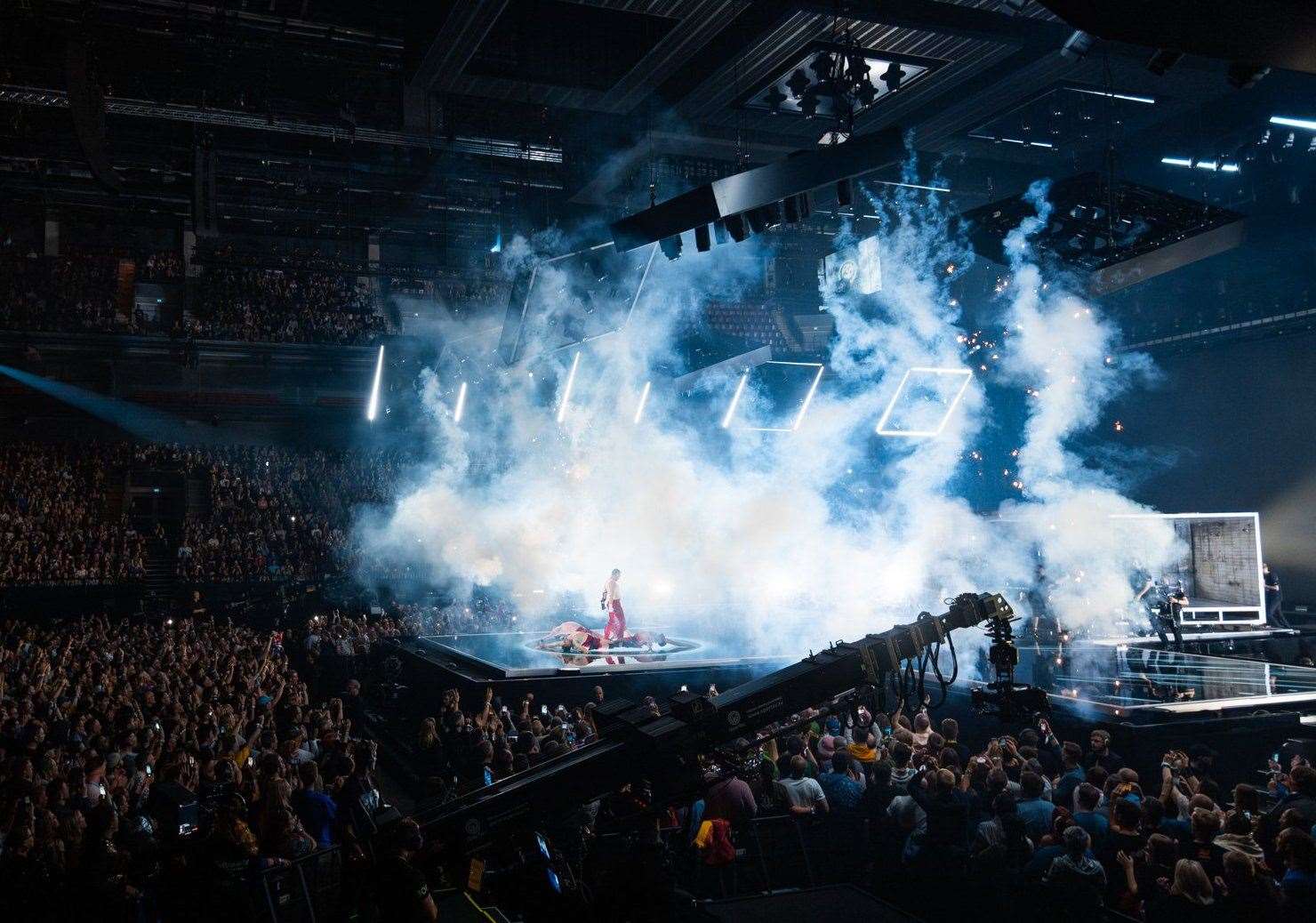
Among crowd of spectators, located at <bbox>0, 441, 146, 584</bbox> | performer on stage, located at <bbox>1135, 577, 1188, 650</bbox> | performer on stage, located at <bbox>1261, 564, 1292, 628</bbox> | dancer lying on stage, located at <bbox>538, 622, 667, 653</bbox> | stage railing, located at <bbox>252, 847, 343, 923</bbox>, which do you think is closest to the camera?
stage railing, located at <bbox>252, 847, 343, 923</bbox>

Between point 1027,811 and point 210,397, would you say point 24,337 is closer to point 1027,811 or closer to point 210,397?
point 210,397

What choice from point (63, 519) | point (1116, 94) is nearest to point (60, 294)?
point (63, 519)

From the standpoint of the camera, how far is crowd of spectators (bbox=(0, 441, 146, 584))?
61.0 ft

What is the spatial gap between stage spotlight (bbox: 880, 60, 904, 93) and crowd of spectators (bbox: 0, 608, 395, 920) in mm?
8633

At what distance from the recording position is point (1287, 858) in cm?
430

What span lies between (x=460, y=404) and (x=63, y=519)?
382 inches

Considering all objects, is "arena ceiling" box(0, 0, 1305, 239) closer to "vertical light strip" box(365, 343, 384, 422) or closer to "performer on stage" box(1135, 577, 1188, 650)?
"performer on stage" box(1135, 577, 1188, 650)

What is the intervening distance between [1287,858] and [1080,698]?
533 cm

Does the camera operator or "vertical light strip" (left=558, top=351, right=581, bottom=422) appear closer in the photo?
the camera operator

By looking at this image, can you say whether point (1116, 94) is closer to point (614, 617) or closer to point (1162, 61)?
point (1162, 61)

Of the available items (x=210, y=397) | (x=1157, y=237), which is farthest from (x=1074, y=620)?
(x=210, y=397)

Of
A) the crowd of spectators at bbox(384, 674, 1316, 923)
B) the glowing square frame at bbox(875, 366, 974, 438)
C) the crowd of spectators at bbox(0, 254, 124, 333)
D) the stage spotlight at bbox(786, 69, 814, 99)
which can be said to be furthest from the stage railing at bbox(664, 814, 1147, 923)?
the crowd of spectators at bbox(0, 254, 124, 333)

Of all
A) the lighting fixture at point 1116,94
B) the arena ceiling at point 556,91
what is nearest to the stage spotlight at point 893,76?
the arena ceiling at point 556,91

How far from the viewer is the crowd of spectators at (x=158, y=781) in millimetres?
4816
